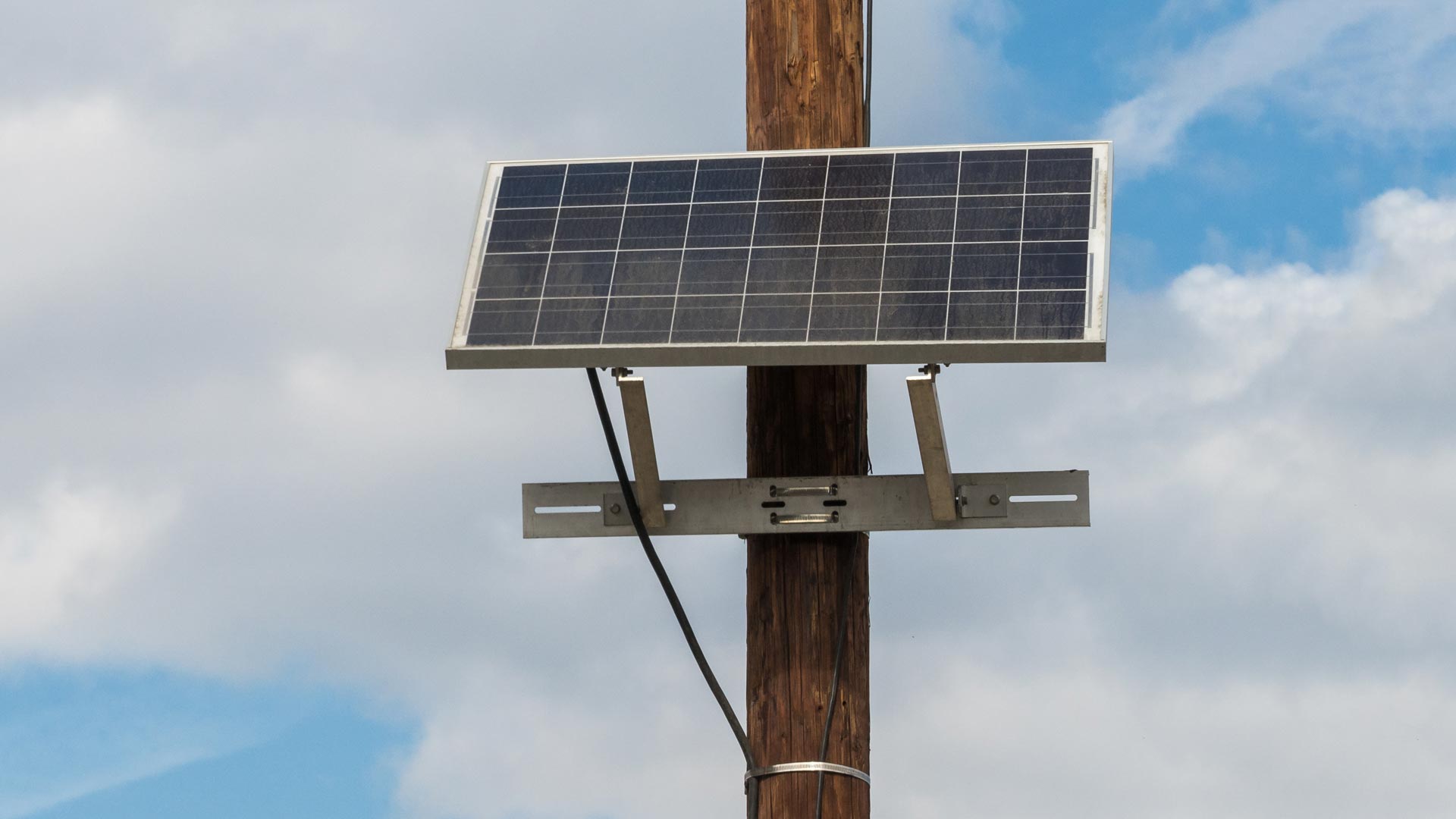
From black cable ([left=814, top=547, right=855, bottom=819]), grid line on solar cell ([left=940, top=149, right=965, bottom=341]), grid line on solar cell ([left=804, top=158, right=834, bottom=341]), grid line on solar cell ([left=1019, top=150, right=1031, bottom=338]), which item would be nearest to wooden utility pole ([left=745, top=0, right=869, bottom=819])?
black cable ([left=814, top=547, right=855, bottom=819])

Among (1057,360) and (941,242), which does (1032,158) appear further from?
(1057,360)

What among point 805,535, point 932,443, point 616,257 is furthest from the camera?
point 616,257

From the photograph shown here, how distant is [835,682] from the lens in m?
7.27

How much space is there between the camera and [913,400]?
6922mm

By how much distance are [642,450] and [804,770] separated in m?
1.32

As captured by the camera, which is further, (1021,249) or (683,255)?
(683,255)

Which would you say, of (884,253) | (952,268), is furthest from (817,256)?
(952,268)

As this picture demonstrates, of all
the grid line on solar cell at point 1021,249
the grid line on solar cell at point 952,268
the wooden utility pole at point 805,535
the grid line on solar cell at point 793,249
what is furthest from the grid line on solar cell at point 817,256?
the grid line on solar cell at point 1021,249

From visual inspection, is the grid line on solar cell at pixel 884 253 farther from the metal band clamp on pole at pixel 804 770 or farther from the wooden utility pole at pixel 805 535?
the metal band clamp on pole at pixel 804 770

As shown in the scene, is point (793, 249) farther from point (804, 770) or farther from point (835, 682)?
point (804, 770)

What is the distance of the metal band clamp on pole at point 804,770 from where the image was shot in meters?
7.26

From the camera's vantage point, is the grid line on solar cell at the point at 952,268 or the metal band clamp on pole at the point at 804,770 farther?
the metal band clamp on pole at the point at 804,770

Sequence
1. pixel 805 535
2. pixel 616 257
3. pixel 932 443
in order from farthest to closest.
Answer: pixel 616 257
pixel 805 535
pixel 932 443

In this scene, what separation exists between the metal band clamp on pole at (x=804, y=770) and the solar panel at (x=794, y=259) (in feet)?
5.00
